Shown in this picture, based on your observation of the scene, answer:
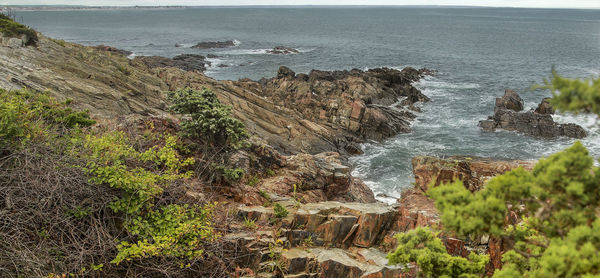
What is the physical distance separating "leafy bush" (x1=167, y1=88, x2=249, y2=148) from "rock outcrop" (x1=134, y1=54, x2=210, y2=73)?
5327 centimetres

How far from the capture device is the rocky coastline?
11977mm

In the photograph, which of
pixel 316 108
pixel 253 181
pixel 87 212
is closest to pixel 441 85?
pixel 316 108

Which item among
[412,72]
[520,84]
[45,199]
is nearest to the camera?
[45,199]

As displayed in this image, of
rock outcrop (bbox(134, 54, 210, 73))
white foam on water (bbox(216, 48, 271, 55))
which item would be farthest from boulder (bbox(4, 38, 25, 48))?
white foam on water (bbox(216, 48, 271, 55))

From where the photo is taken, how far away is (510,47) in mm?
105938

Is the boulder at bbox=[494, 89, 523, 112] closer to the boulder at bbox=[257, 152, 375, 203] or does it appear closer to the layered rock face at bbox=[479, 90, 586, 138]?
the layered rock face at bbox=[479, 90, 586, 138]

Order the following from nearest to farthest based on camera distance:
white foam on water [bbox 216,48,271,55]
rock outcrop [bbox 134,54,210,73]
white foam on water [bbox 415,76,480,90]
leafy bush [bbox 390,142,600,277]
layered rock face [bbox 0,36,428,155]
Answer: leafy bush [bbox 390,142,600,277] < layered rock face [bbox 0,36,428,155] < white foam on water [bbox 415,76,480,90] < rock outcrop [bbox 134,54,210,73] < white foam on water [bbox 216,48,271,55]

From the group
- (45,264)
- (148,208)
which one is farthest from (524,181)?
(45,264)

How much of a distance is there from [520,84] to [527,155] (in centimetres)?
3305

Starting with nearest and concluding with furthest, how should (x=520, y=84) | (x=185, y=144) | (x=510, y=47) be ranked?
(x=185, y=144) → (x=520, y=84) → (x=510, y=47)

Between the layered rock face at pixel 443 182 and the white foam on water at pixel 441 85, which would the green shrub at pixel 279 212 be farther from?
the white foam on water at pixel 441 85

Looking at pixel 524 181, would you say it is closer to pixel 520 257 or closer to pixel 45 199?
pixel 520 257

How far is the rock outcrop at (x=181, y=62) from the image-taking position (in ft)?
226

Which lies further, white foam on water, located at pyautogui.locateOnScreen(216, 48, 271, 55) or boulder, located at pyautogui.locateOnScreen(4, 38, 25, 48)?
white foam on water, located at pyautogui.locateOnScreen(216, 48, 271, 55)
